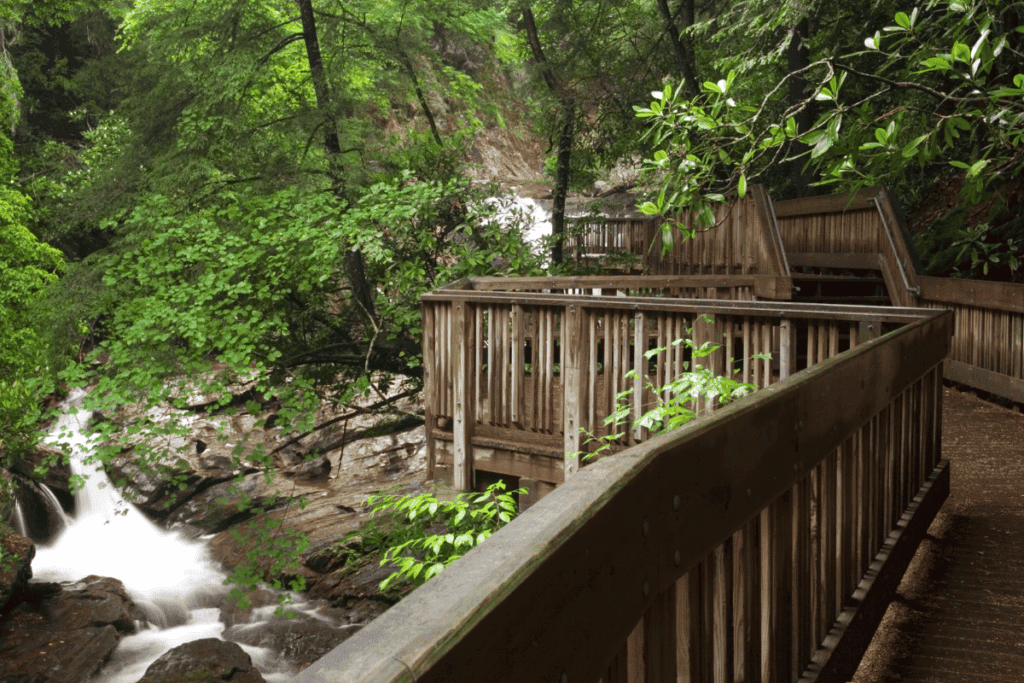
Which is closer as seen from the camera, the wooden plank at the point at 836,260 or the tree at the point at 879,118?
the tree at the point at 879,118

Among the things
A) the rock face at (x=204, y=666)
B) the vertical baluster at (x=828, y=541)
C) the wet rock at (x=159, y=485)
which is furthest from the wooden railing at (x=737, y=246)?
the wet rock at (x=159, y=485)

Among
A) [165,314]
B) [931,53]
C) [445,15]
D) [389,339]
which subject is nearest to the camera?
[931,53]

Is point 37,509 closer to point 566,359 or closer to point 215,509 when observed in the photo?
point 215,509

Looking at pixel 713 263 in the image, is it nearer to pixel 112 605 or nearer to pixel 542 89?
pixel 542 89

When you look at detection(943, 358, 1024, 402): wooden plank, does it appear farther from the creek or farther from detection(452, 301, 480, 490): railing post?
the creek

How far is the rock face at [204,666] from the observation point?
10391 millimetres

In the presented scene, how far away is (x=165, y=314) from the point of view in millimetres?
11375

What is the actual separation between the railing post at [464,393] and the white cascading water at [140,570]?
5.47 meters

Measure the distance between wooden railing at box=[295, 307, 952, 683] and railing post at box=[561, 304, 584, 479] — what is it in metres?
Answer: 2.58

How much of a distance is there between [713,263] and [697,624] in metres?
10.8

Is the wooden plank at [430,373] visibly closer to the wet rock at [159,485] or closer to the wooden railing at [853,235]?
the wooden railing at [853,235]

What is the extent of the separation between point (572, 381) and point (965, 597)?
3166 millimetres

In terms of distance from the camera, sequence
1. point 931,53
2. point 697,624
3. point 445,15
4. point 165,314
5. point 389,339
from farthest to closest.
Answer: point 445,15 < point 389,339 < point 165,314 < point 931,53 < point 697,624

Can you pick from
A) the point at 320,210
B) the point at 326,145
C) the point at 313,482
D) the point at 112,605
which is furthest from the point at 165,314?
the point at 313,482
